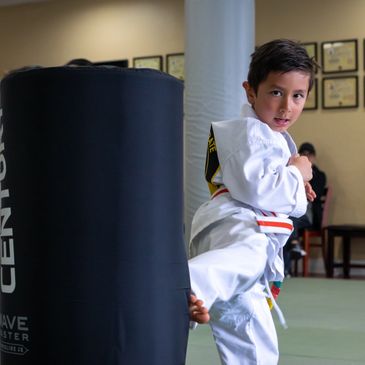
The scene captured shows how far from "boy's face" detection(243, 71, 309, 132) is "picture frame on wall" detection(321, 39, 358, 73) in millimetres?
5996

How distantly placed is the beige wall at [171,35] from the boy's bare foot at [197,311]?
6.36 meters

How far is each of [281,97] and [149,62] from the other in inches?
274

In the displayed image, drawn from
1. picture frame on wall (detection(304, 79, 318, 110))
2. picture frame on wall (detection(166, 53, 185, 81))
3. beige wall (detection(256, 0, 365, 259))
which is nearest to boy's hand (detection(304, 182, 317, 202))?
beige wall (detection(256, 0, 365, 259))

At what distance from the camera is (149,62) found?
8.62 meters

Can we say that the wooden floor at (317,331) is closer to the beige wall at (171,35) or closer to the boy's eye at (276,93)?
the boy's eye at (276,93)

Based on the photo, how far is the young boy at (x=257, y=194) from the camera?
1710 millimetres

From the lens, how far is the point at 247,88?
195 cm

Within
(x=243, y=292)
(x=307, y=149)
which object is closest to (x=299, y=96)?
(x=243, y=292)

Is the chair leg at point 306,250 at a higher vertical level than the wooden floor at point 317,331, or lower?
lower

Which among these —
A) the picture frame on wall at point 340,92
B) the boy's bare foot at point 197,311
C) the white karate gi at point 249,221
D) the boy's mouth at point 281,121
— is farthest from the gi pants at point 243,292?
the picture frame on wall at point 340,92

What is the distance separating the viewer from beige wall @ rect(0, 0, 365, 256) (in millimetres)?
7598

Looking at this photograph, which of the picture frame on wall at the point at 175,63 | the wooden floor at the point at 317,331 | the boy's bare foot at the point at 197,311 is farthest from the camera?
the picture frame on wall at the point at 175,63

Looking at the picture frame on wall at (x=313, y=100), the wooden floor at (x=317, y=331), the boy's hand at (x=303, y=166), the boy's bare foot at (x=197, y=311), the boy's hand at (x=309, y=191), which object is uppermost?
the picture frame on wall at (x=313, y=100)

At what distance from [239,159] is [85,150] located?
0.54 metres
